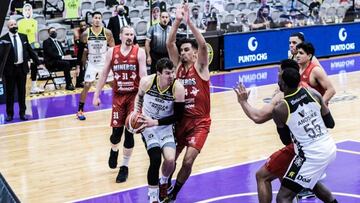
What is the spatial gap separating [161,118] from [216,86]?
31.8 ft

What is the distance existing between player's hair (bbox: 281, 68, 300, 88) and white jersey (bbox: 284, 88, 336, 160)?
0.09 metres

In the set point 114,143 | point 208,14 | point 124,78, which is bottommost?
point 114,143

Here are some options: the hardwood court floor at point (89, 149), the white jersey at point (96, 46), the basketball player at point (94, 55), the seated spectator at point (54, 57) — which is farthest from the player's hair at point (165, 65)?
the seated spectator at point (54, 57)

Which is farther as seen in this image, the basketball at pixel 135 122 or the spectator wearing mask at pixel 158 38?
the spectator wearing mask at pixel 158 38

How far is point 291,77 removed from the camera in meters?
6.79

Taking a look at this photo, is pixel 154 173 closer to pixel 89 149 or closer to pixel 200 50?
pixel 200 50

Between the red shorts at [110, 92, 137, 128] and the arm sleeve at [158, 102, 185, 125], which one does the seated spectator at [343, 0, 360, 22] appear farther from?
the arm sleeve at [158, 102, 185, 125]

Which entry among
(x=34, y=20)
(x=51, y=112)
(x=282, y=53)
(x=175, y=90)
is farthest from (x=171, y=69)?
(x=282, y=53)

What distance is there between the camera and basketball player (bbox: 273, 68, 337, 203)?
22.4 ft

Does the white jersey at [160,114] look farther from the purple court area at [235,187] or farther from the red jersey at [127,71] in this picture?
the red jersey at [127,71]

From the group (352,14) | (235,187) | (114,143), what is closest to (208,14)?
(352,14)

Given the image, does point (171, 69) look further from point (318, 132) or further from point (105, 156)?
point (105, 156)

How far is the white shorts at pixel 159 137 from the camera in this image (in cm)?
812

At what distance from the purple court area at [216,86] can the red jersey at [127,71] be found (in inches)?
202
